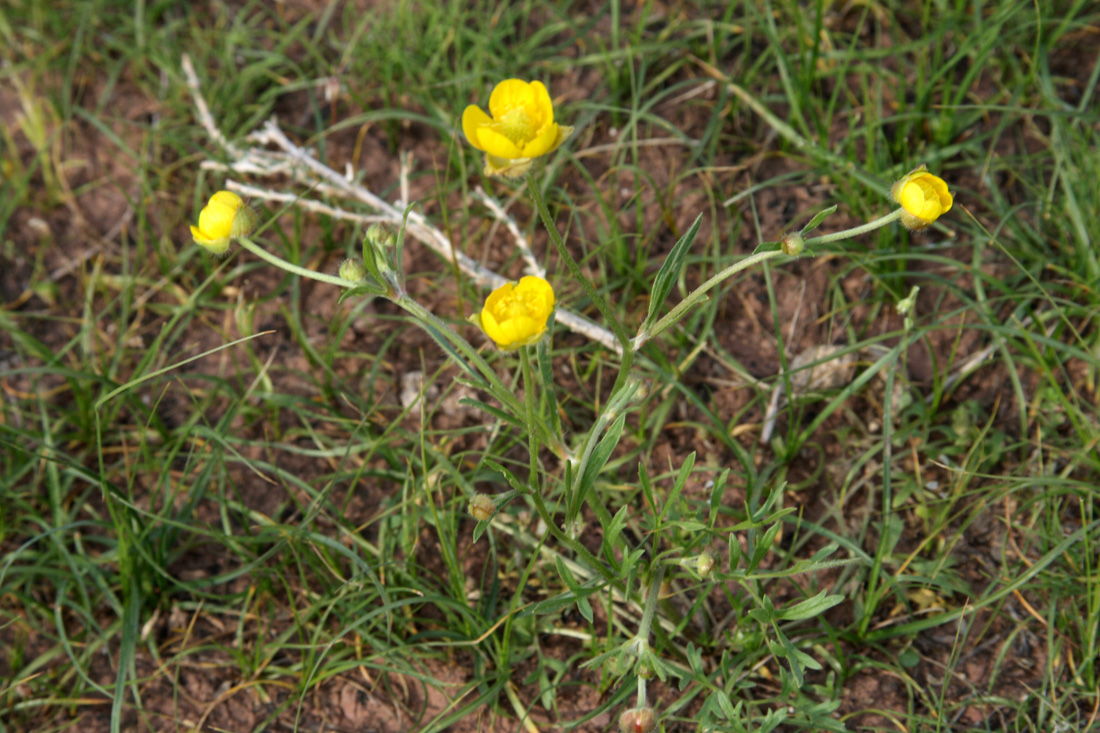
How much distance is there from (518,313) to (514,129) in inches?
11.9

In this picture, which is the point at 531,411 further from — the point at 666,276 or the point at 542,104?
the point at 542,104

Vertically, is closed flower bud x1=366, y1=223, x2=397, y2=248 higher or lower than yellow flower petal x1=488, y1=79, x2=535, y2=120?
lower

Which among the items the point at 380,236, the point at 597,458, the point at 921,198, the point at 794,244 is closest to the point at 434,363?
the point at 380,236

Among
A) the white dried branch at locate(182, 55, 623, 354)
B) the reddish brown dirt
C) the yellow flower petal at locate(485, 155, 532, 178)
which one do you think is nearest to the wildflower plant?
the yellow flower petal at locate(485, 155, 532, 178)

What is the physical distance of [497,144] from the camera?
1.31 m

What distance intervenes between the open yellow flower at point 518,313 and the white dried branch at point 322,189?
717 mm

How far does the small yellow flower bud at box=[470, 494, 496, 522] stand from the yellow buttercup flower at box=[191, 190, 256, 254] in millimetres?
641

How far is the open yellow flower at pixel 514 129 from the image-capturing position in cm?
131

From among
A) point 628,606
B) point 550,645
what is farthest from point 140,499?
point 628,606

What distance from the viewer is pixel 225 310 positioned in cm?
254

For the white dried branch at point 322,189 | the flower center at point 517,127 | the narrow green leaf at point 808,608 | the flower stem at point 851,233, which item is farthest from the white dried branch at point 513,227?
the narrow green leaf at point 808,608

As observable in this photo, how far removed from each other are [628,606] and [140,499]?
4.23ft

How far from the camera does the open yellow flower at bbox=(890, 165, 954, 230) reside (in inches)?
57.3

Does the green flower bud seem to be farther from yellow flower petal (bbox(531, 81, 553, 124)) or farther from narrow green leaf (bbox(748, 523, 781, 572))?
yellow flower petal (bbox(531, 81, 553, 124))
